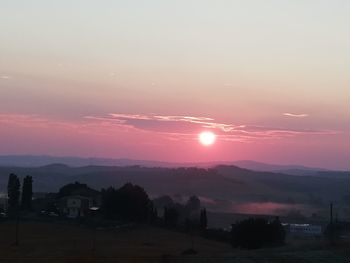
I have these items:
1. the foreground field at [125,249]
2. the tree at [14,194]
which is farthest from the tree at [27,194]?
the foreground field at [125,249]

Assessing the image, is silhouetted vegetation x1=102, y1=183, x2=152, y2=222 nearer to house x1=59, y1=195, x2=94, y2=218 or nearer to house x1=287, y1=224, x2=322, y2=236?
house x1=59, y1=195, x2=94, y2=218

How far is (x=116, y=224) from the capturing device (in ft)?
339

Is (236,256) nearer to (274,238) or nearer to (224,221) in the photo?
(274,238)

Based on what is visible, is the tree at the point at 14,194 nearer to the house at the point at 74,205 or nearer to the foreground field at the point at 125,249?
the house at the point at 74,205

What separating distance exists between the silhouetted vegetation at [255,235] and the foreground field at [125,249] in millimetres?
2390

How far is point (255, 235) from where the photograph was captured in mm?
80938

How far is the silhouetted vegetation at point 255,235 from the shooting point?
3142 inches

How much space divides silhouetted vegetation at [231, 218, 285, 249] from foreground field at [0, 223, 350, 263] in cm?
239

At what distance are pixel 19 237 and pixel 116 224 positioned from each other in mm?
22189

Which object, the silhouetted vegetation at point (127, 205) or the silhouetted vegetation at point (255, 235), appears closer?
the silhouetted vegetation at point (255, 235)

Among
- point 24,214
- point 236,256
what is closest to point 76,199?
point 24,214

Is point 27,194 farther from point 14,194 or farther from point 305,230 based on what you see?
point 305,230

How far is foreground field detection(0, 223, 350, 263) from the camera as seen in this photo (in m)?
53.2

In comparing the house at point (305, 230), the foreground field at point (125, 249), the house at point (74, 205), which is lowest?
the house at point (305, 230)
